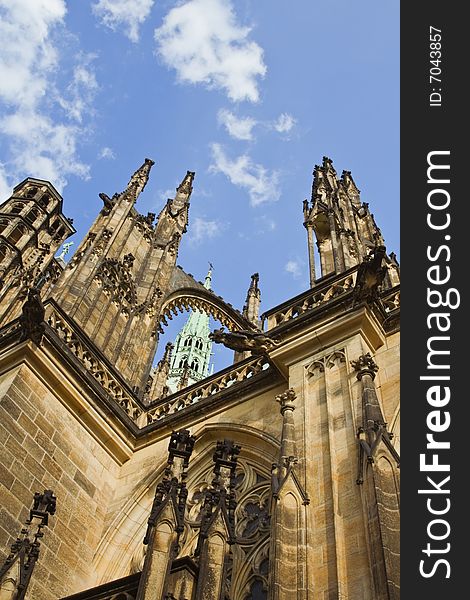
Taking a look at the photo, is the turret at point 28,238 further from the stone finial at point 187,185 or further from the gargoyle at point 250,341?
the gargoyle at point 250,341

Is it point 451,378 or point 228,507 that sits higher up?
point 451,378

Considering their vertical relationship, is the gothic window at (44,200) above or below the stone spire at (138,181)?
above

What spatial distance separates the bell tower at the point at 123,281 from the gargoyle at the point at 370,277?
490 cm

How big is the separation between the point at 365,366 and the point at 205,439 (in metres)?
3.52

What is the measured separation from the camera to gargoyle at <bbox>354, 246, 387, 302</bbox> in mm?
8297

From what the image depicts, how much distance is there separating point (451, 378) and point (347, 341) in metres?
3.31

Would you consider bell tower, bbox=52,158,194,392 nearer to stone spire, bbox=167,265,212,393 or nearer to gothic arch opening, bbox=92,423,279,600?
gothic arch opening, bbox=92,423,279,600

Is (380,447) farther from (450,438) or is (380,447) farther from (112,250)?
(112,250)

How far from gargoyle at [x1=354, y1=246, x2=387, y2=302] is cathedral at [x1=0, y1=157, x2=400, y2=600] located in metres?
0.02

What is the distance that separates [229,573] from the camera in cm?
498

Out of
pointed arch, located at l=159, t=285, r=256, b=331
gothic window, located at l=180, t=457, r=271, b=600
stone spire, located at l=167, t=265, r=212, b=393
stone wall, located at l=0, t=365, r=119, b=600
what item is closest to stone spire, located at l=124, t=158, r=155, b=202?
pointed arch, located at l=159, t=285, r=256, b=331

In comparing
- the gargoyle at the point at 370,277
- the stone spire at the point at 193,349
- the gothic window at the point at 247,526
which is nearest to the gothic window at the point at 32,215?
the gothic window at the point at 247,526

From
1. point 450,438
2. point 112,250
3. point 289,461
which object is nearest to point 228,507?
point 289,461

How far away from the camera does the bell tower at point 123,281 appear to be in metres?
12.3
